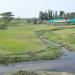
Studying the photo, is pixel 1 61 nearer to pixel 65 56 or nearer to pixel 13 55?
pixel 13 55

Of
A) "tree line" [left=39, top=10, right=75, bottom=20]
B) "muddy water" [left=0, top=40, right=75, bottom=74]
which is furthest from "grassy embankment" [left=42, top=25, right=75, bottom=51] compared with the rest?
"tree line" [left=39, top=10, right=75, bottom=20]

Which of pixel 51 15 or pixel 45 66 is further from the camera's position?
pixel 51 15

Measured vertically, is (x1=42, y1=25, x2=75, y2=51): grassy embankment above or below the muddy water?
below

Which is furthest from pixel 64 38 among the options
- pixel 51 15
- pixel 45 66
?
pixel 51 15

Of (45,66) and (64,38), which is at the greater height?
(45,66)

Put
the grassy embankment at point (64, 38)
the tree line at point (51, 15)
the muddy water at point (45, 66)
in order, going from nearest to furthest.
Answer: the muddy water at point (45, 66)
the grassy embankment at point (64, 38)
the tree line at point (51, 15)

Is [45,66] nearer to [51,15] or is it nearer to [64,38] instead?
[64,38]

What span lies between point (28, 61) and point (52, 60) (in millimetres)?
2401

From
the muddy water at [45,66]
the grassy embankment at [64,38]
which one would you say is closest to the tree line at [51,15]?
the grassy embankment at [64,38]

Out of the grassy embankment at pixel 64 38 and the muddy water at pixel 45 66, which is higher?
the muddy water at pixel 45 66

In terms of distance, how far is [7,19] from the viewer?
10000cm

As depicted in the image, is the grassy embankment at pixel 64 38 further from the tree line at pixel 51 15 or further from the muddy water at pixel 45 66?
the tree line at pixel 51 15

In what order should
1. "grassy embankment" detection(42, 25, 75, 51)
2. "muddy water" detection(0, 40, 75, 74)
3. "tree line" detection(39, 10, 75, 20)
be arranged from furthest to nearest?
"tree line" detection(39, 10, 75, 20)
"grassy embankment" detection(42, 25, 75, 51)
"muddy water" detection(0, 40, 75, 74)

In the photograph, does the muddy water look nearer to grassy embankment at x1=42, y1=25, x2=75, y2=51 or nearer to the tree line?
grassy embankment at x1=42, y1=25, x2=75, y2=51
